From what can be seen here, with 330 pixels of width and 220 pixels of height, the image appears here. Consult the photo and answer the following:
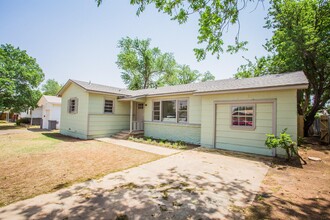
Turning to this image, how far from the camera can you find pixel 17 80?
19344mm

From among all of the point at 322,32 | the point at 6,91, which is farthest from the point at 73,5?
the point at 6,91

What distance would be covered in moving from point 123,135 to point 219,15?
9513 mm

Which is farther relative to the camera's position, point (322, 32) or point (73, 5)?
point (322, 32)

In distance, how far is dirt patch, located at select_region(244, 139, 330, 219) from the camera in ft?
9.27

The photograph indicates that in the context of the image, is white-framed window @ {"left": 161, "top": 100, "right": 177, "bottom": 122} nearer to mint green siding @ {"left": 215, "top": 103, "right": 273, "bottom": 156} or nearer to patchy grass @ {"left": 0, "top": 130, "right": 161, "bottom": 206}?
mint green siding @ {"left": 215, "top": 103, "right": 273, "bottom": 156}

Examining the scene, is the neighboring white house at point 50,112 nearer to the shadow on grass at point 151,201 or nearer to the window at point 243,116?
the shadow on grass at point 151,201

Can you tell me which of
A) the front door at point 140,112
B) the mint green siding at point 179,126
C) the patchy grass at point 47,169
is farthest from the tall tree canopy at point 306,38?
the patchy grass at point 47,169

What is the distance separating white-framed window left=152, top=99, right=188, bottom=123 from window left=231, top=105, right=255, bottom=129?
3112 mm

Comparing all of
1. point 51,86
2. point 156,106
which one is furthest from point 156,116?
point 51,86

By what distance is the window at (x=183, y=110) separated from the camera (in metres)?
10.3

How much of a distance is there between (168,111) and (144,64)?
78.7 ft

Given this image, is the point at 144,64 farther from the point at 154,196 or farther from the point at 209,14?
the point at 154,196

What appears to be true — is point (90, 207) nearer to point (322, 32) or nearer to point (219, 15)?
point (219, 15)

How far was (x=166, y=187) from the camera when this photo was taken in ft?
A: 12.6
